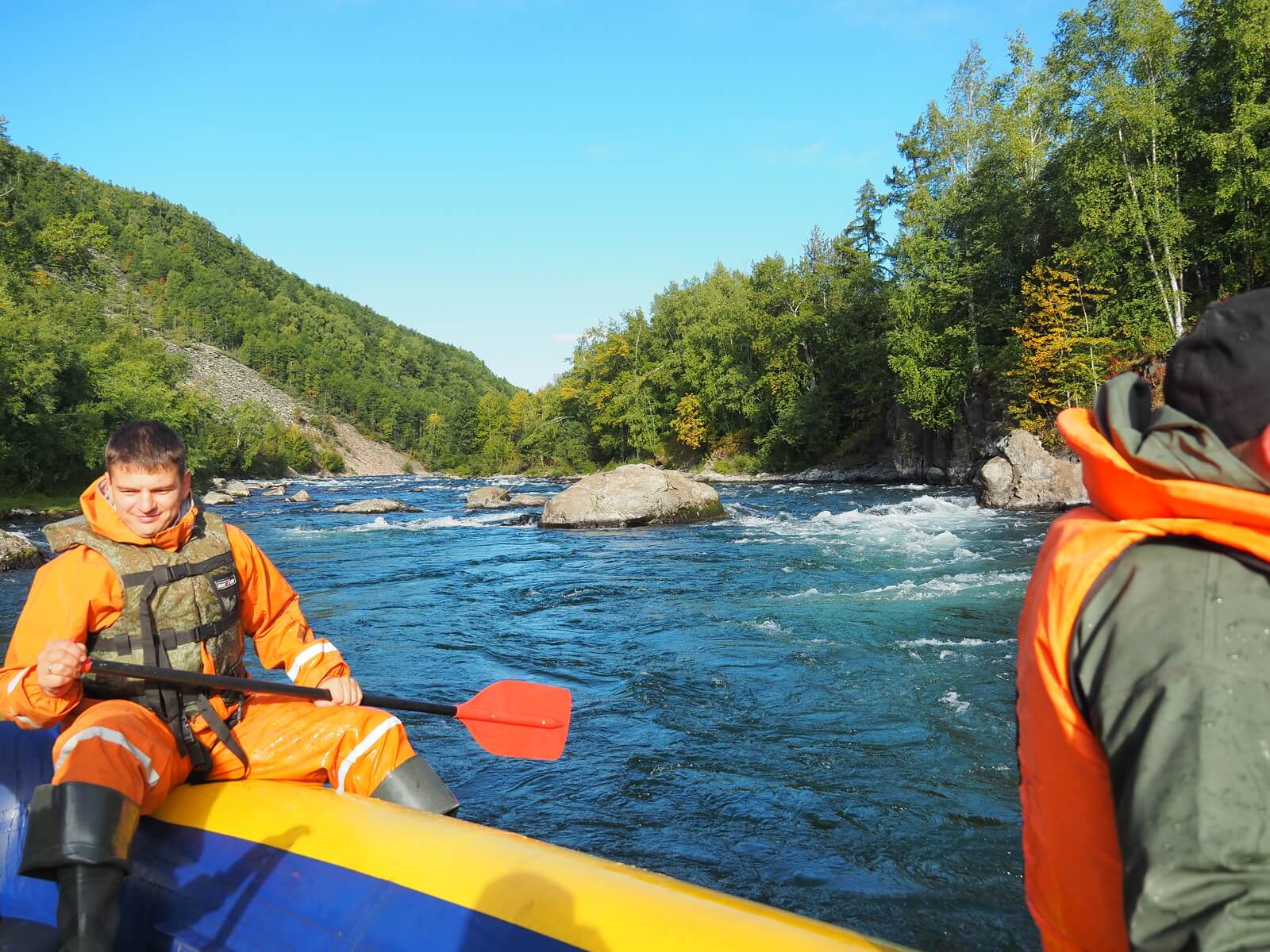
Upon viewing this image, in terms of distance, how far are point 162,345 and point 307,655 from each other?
53.2 meters

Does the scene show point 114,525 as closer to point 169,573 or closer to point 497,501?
point 169,573

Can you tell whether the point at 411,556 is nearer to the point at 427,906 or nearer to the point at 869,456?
the point at 427,906

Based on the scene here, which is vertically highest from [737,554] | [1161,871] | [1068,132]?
[1068,132]

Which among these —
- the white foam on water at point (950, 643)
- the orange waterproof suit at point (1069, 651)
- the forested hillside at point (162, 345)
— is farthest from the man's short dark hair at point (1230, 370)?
the forested hillside at point (162, 345)

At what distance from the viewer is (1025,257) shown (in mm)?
26844

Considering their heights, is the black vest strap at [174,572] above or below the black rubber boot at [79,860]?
above

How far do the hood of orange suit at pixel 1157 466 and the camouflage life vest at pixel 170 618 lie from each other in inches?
108

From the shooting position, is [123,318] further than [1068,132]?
Yes

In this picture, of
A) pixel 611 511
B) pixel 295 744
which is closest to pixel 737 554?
pixel 611 511

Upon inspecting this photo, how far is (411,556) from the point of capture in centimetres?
1312

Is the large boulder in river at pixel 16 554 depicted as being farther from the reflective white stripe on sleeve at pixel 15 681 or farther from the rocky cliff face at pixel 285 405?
the rocky cliff face at pixel 285 405

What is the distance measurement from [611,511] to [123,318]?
45.7 m

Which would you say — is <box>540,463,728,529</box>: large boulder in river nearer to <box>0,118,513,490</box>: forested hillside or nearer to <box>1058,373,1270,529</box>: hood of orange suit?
<box>1058,373,1270,529</box>: hood of orange suit

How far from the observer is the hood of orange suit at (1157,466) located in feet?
3.25
